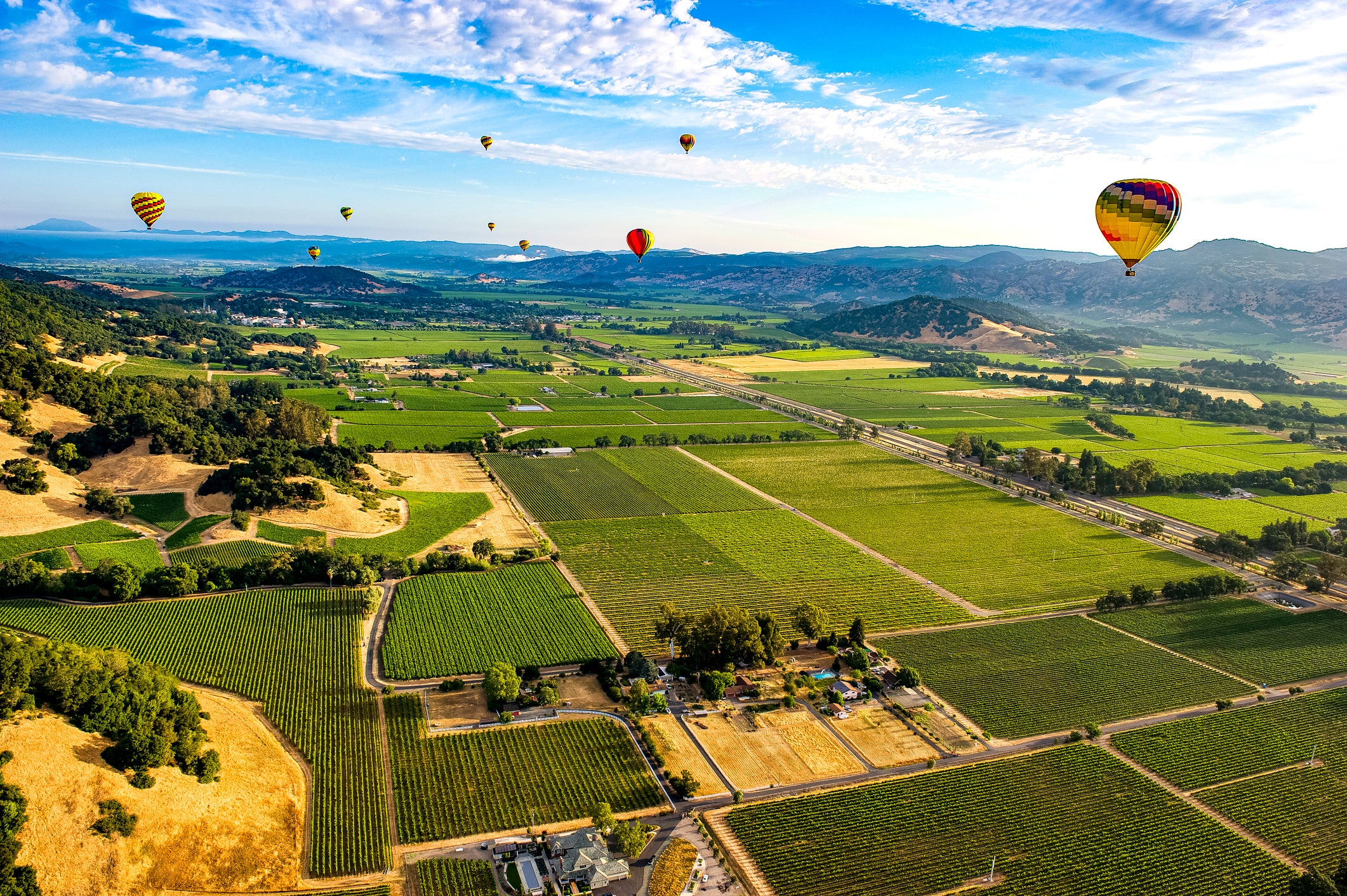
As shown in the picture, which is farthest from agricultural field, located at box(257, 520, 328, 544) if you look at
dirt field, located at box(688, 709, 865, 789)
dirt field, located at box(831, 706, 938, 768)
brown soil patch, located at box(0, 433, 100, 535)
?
dirt field, located at box(831, 706, 938, 768)

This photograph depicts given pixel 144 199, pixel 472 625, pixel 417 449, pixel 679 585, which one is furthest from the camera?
pixel 417 449

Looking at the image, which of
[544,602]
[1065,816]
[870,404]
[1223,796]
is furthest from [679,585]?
[870,404]

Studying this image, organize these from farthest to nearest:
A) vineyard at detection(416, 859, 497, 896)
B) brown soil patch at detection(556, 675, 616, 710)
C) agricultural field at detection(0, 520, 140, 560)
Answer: agricultural field at detection(0, 520, 140, 560) → brown soil patch at detection(556, 675, 616, 710) → vineyard at detection(416, 859, 497, 896)

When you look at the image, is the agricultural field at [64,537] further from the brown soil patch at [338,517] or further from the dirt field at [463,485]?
the dirt field at [463,485]

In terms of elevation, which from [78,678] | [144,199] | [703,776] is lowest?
[703,776]

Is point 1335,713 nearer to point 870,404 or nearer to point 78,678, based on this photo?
point 78,678

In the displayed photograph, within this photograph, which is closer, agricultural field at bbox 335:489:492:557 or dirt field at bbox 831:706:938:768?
dirt field at bbox 831:706:938:768

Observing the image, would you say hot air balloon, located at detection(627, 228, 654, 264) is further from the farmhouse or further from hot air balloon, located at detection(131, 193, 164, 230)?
the farmhouse
